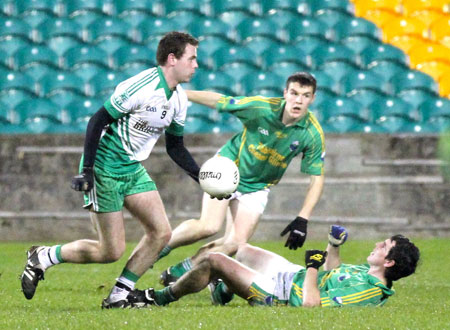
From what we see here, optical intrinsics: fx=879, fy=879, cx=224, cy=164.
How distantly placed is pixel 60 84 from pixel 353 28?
4.20 m

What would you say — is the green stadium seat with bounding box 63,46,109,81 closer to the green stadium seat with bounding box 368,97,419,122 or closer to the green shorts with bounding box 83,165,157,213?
the green stadium seat with bounding box 368,97,419,122

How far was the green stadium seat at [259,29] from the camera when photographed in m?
12.4

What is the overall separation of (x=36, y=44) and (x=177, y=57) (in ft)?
24.0

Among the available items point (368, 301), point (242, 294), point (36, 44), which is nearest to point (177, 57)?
point (242, 294)

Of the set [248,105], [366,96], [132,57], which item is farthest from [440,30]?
[248,105]

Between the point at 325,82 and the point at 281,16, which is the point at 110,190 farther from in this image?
the point at 281,16

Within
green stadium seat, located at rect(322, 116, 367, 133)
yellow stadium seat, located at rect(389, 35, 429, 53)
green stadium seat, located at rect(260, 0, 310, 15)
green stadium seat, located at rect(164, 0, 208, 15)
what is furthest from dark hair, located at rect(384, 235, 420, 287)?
green stadium seat, located at rect(164, 0, 208, 15)

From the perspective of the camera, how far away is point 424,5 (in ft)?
42.5

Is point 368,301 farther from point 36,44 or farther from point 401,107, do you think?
point 36,44

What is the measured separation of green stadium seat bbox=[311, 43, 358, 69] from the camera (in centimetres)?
1227

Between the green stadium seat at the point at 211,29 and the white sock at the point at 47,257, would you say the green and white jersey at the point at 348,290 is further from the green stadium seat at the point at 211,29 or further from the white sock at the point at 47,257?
the green stadium seat at the point at 211,29

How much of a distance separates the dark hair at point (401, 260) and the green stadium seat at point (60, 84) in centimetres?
750

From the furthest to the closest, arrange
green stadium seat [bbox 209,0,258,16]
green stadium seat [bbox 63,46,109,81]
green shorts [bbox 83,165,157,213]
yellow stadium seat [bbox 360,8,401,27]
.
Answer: yellow stadium seat [bbox 360,8,401,27] < green stadium seat [bbox 209,0,258,16] < green stadium seat [bbox 63,46,109,81] < green shorts [bbox 83,165,157,213]

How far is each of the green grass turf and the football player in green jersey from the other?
492mm
